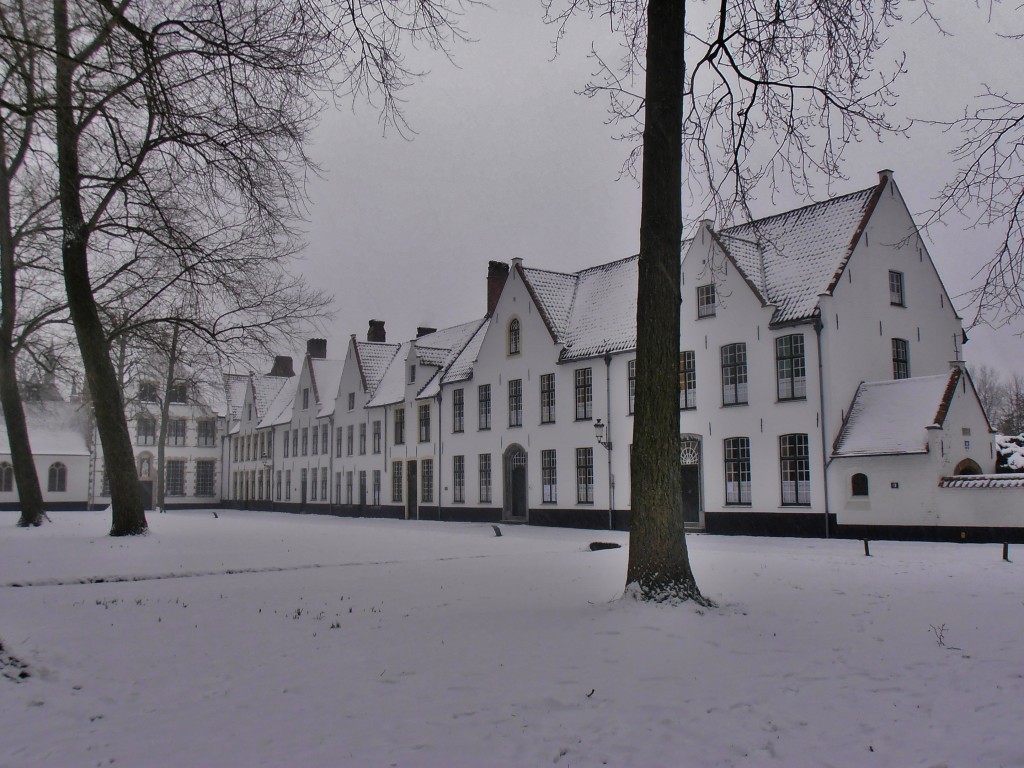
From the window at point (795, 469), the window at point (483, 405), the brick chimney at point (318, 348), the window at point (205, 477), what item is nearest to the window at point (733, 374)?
the window at point (795, 469)

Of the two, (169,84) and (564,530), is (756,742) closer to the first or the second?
(169,84)

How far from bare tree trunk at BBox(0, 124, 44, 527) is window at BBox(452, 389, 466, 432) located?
727 inches

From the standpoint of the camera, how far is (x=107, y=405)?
19.7 metres

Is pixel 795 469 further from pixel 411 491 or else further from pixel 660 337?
pixel 411 491

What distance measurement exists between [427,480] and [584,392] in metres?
12.7

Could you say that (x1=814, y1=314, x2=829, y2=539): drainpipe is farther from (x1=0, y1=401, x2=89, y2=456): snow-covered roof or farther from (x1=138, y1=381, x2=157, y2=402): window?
(x1=0, y1=401, x2=89, y2=456): snow-covered roof

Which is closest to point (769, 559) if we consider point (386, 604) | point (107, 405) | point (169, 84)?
point (386, 604)

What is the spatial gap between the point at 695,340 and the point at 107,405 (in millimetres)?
17790

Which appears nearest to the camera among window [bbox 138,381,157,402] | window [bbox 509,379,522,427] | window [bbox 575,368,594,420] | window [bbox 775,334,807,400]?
window [bbox 775,334,807,400]

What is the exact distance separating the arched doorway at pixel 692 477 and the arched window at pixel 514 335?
33.8 ft

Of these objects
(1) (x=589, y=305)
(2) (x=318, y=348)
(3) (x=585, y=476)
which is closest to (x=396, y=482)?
(3) (x=585, y=476)

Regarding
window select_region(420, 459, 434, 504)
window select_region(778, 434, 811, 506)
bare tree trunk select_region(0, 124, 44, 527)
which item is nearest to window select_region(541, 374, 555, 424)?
window select_region(420, 459, 434, 504)

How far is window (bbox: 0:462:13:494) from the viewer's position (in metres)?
52.7

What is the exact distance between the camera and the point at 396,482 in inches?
1793
